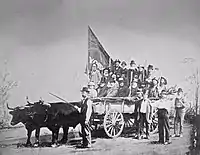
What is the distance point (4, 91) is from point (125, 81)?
2.49 feet

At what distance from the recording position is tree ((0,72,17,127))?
2797mm

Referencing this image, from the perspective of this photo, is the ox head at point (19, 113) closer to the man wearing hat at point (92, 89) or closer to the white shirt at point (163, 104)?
the man wearing hat at point (92, 89)

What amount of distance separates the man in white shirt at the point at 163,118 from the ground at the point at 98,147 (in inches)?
1.4

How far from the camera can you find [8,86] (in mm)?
2812

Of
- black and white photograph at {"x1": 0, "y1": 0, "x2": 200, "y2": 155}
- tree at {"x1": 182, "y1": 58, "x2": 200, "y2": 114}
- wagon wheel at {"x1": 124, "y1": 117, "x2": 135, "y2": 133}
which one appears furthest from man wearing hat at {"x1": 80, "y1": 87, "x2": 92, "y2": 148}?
tree at {"x1": 182, "y1": 58, "x2": 200, "y2": 114}

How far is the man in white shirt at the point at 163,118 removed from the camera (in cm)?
283

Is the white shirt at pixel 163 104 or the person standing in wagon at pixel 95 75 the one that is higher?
the person standing in wagon at pixel 95 75

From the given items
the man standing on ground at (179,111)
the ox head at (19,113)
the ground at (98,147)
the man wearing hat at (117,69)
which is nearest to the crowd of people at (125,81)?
the man wearing hat at (117,69)

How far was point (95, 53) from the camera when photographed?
2.84 metres

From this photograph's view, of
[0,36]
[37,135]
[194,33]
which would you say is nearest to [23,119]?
[37,135]

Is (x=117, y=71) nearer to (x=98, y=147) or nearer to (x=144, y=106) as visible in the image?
(x=144, y=106)

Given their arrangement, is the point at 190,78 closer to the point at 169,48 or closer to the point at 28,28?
the point at 169,48

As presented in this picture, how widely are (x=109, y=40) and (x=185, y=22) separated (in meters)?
0.50

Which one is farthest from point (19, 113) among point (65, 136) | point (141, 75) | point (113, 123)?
point (141, 75)
